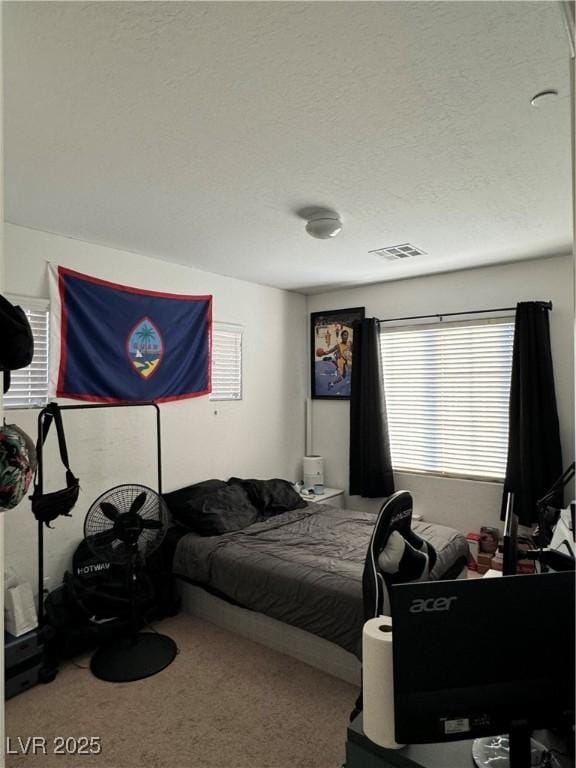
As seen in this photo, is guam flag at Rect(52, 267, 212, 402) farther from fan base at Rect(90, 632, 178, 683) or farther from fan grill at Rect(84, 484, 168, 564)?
fan base at Rect(90, 632, 178, 683)

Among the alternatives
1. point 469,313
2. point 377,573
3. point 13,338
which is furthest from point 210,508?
point 469,313

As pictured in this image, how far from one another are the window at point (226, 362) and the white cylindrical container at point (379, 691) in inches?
124

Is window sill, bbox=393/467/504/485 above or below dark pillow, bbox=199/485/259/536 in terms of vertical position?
above

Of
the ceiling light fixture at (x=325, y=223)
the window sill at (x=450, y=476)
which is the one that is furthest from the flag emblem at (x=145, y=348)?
the window sill at (x=450, y=476)

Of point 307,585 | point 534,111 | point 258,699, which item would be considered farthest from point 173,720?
point 534,111

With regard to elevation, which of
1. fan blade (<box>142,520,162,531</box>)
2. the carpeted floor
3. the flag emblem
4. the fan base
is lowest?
the carpeted floor

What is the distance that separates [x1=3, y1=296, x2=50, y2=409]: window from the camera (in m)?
2.76

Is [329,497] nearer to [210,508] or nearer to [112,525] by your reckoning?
[210,508]

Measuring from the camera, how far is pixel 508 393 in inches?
149

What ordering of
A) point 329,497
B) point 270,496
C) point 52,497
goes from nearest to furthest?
point 52,497 < point 270,496 < point 329,497

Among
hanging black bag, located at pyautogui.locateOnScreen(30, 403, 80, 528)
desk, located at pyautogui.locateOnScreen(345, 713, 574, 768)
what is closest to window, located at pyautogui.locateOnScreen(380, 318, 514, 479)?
hanging black bag, located at pyautogui.locateOnScreen(30, 403, 80, 528)

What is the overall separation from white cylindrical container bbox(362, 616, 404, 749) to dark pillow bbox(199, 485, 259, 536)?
93.8 inches

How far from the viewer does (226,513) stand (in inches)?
135

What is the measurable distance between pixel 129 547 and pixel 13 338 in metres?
2.02
